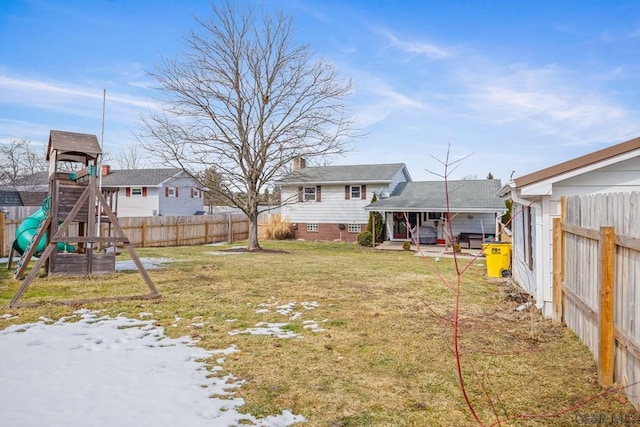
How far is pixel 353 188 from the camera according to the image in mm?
26781

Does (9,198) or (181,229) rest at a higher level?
(9,198)

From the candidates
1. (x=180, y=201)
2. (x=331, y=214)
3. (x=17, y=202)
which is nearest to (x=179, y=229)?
(x=331, y=214)

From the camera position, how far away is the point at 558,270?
21.1ft

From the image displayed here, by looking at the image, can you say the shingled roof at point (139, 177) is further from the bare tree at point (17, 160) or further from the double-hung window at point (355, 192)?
the double-hung window at point (355, 192)

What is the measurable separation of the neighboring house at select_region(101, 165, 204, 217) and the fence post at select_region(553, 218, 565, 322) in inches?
1163

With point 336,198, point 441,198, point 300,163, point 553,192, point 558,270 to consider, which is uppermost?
point 300,163

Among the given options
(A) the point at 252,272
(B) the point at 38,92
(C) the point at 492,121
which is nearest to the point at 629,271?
(A) the point at 252,272

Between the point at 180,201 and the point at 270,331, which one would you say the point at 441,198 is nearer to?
the point at 270,331

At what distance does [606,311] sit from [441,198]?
20.1 metres

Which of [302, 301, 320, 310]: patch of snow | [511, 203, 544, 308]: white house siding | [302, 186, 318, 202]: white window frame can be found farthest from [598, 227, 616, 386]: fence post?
[302, 186, 318, 202]: white window frame

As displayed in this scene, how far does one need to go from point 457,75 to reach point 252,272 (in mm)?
9550

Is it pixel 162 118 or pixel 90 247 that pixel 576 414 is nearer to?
pixel 90 247

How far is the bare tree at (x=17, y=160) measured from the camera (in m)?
39.8

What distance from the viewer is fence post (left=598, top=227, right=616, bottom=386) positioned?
3988 mm
